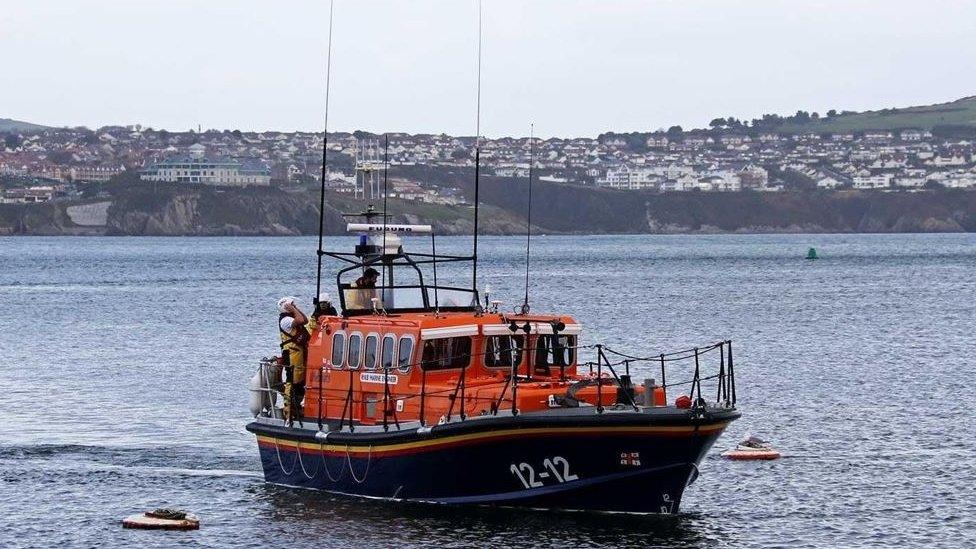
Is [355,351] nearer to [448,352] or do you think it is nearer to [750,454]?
[448,352]

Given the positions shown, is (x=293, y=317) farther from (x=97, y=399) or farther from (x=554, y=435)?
(x=97, y=399)

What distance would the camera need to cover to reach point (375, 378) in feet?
86.1

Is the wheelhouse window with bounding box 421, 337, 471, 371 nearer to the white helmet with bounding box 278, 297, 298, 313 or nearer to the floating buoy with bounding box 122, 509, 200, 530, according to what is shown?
the white helmet with bounding box 278, 297, 298, 313

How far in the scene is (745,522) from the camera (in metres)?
26.4

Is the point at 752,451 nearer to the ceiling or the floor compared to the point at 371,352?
nearer to the floor

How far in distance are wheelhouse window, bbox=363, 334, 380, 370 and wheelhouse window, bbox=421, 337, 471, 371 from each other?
97 centimetres

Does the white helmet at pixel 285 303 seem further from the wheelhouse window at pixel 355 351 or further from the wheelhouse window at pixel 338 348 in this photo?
the wheelhouse window at pixel 355 351

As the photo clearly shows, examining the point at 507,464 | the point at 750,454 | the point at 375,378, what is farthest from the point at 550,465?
the point at 750,454

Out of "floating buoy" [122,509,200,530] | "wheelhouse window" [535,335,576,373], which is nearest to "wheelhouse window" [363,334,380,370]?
"wheelhouse window" [535,335,576,373]

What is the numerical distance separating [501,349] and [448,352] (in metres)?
0.82

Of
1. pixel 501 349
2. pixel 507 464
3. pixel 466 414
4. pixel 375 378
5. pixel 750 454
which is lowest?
pixel 750 454

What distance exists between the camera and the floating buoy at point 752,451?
32.2 metres

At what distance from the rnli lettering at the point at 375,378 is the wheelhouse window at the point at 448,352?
0.59m

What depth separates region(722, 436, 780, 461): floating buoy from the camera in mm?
32250
